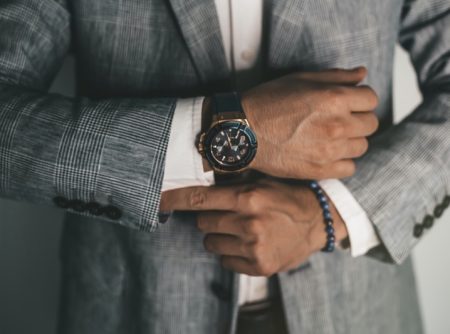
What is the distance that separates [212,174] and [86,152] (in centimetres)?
21

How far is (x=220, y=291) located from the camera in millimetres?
948

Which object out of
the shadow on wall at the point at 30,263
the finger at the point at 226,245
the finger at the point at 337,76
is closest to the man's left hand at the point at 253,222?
the finger at the point at 226,245

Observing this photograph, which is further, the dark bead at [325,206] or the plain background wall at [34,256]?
the plain background wall at [34,256]

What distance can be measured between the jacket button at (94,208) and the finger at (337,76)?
1.38 feet

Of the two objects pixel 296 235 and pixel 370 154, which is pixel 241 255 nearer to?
pixel 296 235

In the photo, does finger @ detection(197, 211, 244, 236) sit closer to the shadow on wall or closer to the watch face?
the watch face

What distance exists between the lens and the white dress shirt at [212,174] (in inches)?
29.2

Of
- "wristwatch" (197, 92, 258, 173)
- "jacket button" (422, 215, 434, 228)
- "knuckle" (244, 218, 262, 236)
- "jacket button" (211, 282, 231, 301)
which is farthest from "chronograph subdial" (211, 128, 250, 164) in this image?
"jacket button" (422, 215, 434, 228)

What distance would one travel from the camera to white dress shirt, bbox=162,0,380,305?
0.74 metres

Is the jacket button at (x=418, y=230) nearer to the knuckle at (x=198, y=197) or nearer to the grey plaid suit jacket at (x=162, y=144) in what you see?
the grey plaid suit jacket at (x=162, y=144)

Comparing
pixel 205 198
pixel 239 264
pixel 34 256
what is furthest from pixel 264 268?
pixel 34 256

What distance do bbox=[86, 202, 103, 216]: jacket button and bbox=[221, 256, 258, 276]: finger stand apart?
251mm

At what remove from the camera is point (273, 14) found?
2.74ft

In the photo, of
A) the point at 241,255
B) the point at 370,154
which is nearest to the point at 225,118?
the point at 241,255
